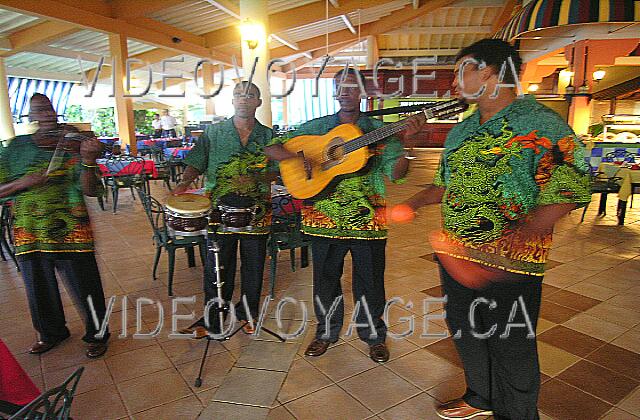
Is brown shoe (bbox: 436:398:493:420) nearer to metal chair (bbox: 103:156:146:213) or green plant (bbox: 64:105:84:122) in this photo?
metal chair (bbox: 103:156:146:213)

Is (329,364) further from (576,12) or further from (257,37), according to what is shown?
(257,37)

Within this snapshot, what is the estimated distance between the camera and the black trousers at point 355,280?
2545 millimetres

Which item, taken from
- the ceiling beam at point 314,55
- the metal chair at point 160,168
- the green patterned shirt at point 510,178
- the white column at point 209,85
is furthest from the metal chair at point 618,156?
the white column at point 209,85

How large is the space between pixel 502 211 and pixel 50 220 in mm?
2585

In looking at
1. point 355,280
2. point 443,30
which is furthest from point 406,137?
point 443,30

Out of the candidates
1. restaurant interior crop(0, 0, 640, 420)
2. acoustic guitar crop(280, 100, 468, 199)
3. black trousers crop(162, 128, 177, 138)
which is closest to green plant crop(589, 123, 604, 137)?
restaurant interior crop(0, 0, 640, 420)

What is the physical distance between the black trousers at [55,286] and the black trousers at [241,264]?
0.74 m

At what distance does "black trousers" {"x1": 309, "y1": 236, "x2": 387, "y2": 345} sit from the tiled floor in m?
0.19

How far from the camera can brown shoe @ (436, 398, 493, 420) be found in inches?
83.5

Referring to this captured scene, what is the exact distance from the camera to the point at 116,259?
15.8 feet

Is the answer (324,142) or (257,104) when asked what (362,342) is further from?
(257,104)

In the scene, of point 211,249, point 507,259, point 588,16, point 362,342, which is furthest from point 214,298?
point 588,16

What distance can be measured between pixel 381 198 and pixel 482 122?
2.76 feet

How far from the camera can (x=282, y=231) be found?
4.04 meters
